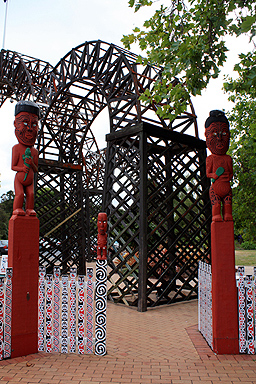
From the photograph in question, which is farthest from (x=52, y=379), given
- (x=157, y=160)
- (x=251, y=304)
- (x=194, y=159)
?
(x=194, y=159)

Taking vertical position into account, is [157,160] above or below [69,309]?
above

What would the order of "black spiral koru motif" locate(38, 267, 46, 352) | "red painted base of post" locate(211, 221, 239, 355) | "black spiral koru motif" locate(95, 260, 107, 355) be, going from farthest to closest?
1. "black spiral koru motif" locate(38, 267, 46, 352)
2. "red painted base of post" locate(211, 221, 239, 355)
3. "black spiral koru motif" locate(95, 260, 107, 355)

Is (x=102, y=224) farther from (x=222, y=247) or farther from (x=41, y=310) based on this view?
(x=222, y=247)

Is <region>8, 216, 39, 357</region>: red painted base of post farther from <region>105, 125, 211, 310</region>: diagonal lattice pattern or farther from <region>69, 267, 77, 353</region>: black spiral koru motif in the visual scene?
<region>105, 125, 211, 310</region>: diagonal lattice pattern

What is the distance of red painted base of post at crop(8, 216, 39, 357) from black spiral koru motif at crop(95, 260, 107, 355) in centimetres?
92

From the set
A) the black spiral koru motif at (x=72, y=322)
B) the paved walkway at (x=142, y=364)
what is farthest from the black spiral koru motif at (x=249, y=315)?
the black spiral koru motif at (x=72, y=322)

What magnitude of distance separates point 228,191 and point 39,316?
11.5 ft

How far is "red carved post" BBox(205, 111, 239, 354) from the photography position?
16.4 feet

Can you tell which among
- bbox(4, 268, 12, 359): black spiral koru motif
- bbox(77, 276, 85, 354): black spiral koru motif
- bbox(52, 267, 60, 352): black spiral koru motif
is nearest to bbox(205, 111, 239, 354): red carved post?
bbox(77, 276, 85, 354): black spiral koru motif

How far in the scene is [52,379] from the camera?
406 centimetres

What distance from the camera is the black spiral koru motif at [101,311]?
4.88 metres

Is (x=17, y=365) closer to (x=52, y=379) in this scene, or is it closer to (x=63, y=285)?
(x=52, y=379)

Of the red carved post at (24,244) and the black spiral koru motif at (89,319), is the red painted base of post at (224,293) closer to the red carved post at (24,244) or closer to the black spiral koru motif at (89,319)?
the black spiral koru motif at (89,319)

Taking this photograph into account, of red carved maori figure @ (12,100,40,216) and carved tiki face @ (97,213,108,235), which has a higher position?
red carved maori figure @ (12,100,40,216)
